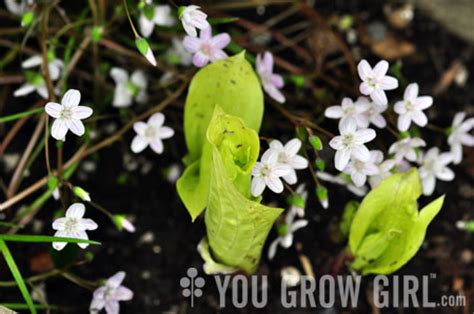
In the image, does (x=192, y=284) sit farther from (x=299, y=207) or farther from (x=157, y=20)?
(x=157, y=20)

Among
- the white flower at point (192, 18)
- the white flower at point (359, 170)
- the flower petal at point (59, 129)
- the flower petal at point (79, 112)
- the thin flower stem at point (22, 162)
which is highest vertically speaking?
the white flower at point (192, 18)

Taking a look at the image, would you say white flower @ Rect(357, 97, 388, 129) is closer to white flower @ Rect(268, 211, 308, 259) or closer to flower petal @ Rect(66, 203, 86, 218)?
white flower @ Rect(268, 211, 308, 259)

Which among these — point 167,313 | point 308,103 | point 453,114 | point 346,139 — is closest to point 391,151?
point 346,139

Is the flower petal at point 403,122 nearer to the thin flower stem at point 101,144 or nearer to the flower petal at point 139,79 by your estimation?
the thin flower stem at point 101,144

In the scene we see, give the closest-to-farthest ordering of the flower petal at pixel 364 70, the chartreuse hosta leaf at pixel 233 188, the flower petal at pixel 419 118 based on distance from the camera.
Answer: the chartreuse hosta leaf at pixel 233 188 → the flower petal at pixel 364 70 → the flower petal at pixel 419 118

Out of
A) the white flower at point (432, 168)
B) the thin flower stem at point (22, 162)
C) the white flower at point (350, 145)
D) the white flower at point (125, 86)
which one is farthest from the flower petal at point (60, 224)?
the white flower at point (432, 168)

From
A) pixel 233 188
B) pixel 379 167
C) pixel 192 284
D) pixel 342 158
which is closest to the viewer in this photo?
pixel 233 188

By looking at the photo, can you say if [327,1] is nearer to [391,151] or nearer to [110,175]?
[391,151]

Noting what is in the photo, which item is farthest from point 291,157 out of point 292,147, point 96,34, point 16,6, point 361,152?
point 16,6
